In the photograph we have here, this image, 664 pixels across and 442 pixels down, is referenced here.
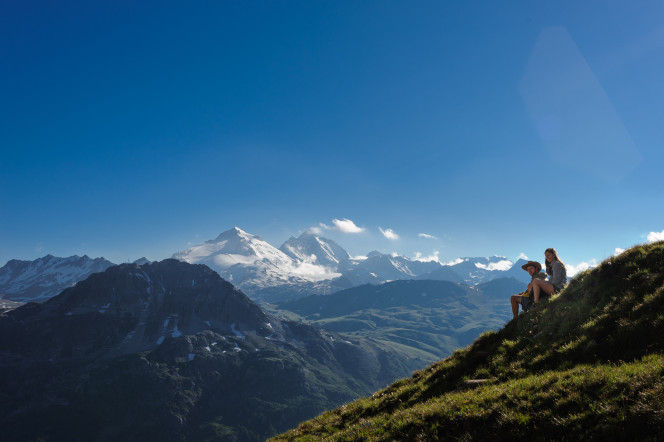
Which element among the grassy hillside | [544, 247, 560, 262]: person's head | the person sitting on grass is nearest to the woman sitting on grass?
[544, 247, 560, 262]: person's head

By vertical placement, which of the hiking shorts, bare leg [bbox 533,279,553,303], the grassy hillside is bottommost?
the grassy hillside

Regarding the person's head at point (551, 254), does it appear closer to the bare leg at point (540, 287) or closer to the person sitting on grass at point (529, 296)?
the person sitting on grass at point (529, 296)

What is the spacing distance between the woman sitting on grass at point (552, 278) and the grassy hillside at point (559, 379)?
114cm

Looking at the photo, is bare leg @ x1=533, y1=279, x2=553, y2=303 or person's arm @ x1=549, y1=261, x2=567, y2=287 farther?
person's arm @ x1=549, y1=261, x2=567, y2=287

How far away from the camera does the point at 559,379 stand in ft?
32.0

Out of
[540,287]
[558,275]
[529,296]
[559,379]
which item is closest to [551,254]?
[558,275]

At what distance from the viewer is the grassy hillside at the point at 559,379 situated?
765 centimetres

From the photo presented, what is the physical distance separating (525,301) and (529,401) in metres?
13.0

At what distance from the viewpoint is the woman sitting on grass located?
61.5 ft

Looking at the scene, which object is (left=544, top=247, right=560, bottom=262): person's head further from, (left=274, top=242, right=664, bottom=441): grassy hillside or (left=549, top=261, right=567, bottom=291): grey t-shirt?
(left=274, top=242, right=664, bottom=441): grassy hillside

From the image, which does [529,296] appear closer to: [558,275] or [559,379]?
[558,275]

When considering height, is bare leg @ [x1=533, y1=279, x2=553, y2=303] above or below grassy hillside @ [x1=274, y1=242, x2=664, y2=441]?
above

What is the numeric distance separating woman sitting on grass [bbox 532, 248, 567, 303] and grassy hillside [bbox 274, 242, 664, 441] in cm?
114

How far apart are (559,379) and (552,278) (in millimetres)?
11556
